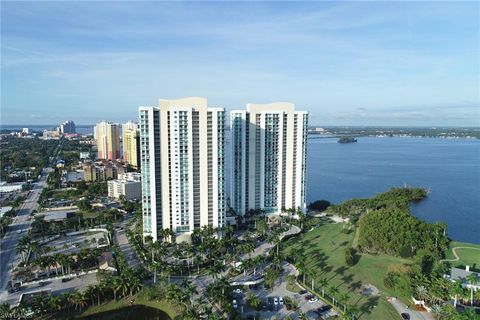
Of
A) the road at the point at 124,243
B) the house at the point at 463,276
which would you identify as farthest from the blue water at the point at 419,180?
the road at the point at 124,243

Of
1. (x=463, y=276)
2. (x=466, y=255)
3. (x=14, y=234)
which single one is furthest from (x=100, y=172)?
(x=463, y=276)

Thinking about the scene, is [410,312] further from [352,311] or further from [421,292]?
[352,311]

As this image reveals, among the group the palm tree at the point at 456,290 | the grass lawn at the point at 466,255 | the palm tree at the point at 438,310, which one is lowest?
the grass lawn at the point at 466,255

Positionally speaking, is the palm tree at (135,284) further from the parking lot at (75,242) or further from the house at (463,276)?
the house at (463,276)

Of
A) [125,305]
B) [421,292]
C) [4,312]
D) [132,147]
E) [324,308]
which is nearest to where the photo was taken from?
[4,312]

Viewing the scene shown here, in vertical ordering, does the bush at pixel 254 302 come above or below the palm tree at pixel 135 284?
below

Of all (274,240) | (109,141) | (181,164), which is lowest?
(274,240)

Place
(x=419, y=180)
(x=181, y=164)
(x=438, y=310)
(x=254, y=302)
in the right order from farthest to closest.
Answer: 1. (x=419, y=180)
2. (x=181, y=164)
3. (x=254, y=302)
4. (x=438, y=310)

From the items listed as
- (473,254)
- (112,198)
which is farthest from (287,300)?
(112,198)
